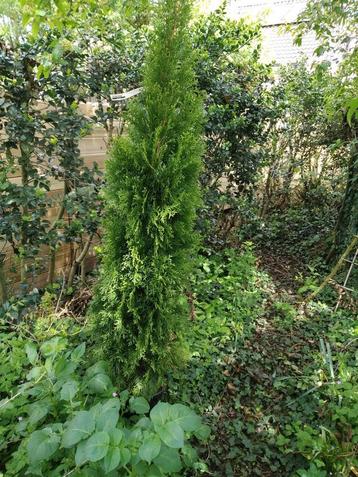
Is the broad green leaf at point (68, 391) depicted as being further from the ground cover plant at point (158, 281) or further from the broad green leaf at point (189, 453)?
the broad green leaf at point (189, 453)

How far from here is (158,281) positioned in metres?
1.79

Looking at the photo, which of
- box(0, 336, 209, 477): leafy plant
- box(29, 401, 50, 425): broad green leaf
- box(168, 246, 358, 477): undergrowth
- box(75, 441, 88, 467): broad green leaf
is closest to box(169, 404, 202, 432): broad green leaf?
box(0, 336, 209, 477): leafy plant

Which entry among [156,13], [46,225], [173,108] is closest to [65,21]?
[156,13]

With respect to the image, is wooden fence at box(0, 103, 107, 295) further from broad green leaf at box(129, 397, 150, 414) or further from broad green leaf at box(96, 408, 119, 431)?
A: broad green leaf at box(96, 408, 119, 431)

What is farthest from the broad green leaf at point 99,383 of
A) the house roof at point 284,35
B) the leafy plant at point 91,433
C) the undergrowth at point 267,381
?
the house roof at point 284,35

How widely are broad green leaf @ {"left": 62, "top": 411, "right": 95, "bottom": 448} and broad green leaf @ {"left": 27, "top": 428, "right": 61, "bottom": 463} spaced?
110 millimetres

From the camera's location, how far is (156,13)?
5.91ft

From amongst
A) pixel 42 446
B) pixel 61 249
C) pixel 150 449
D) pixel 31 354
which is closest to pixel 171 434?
pixel 150 449

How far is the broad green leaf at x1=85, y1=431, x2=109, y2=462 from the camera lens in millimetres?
1055

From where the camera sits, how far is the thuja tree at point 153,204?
1728 mm

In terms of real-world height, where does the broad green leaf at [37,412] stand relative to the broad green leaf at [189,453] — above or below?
above

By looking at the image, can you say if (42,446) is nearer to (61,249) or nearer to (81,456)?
(81,456)

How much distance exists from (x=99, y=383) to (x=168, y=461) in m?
0.52

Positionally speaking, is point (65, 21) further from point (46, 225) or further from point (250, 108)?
point (250, 108)
